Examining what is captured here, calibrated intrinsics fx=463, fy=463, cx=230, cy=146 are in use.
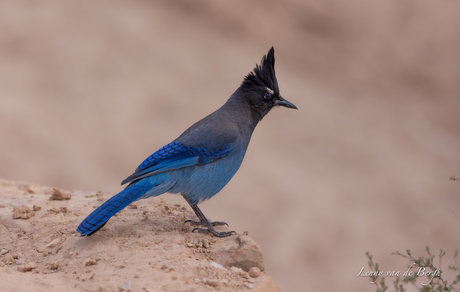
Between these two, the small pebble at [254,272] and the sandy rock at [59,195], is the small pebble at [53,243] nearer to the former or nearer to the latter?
the sandy rock at [59,195]

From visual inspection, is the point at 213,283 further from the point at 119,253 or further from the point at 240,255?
the point at 119,253

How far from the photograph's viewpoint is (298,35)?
1126 cm

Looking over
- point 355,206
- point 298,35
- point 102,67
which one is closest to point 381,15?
point 298,35

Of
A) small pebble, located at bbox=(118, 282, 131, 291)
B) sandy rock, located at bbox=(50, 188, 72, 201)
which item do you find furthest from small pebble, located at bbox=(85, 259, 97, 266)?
sandy rock, located at bbox=(50, 188, 72, 201)

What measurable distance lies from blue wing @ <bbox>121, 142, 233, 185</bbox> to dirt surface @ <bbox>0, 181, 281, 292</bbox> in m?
0.42

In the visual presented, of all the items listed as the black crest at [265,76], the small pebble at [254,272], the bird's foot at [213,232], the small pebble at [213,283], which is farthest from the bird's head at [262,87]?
the small pebble at [213,283]

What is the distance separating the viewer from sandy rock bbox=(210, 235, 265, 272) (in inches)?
120

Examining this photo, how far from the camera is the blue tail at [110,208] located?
313cm

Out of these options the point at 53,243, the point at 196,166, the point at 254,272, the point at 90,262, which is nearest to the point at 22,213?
the point at 53,243

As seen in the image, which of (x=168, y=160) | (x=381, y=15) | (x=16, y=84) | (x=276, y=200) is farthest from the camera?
(x=381, y=15)

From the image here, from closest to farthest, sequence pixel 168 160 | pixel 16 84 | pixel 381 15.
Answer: pixel 168 160, pixel 16 84, pixel 381 15

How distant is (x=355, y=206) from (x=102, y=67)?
641 cm

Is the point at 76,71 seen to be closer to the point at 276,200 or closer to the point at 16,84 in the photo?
the point at 16,84

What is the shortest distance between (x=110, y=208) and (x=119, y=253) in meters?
0.34
